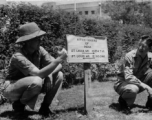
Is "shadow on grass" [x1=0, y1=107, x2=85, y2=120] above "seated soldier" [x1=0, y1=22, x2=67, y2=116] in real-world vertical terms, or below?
below

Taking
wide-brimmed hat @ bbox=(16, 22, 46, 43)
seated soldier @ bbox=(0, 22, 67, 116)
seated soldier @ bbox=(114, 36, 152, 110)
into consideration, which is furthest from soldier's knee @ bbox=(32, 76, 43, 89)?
seated soldier @ bbox=(114, 36, 152, 110)

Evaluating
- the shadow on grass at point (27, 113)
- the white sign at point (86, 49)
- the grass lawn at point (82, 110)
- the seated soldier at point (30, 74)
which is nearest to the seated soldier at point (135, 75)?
the grass lawn at point (82, 110)

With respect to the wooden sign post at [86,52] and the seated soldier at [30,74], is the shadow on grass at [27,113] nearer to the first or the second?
the seated soldier at [30,74]

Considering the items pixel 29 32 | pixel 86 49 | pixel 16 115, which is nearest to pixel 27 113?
pixel 16 115

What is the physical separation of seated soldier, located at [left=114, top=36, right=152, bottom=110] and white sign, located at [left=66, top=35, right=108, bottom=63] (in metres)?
0.52

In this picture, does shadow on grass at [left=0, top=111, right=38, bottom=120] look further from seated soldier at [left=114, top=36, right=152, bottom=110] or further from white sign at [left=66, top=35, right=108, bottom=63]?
seated soldier at [left=114, top=36, right=152, bottom=110]

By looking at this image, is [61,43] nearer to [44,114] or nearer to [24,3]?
[24,3]

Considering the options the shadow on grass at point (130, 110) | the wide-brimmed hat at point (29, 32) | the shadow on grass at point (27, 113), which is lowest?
the shadow on grass at point (130, 110)

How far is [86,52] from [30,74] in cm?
107

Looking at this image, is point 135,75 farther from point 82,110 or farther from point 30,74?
point 30,74

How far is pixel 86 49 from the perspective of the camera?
3834 mm

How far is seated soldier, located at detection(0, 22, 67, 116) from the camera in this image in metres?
3.31

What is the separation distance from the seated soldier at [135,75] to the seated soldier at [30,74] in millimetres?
1244

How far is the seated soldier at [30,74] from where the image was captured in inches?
130
